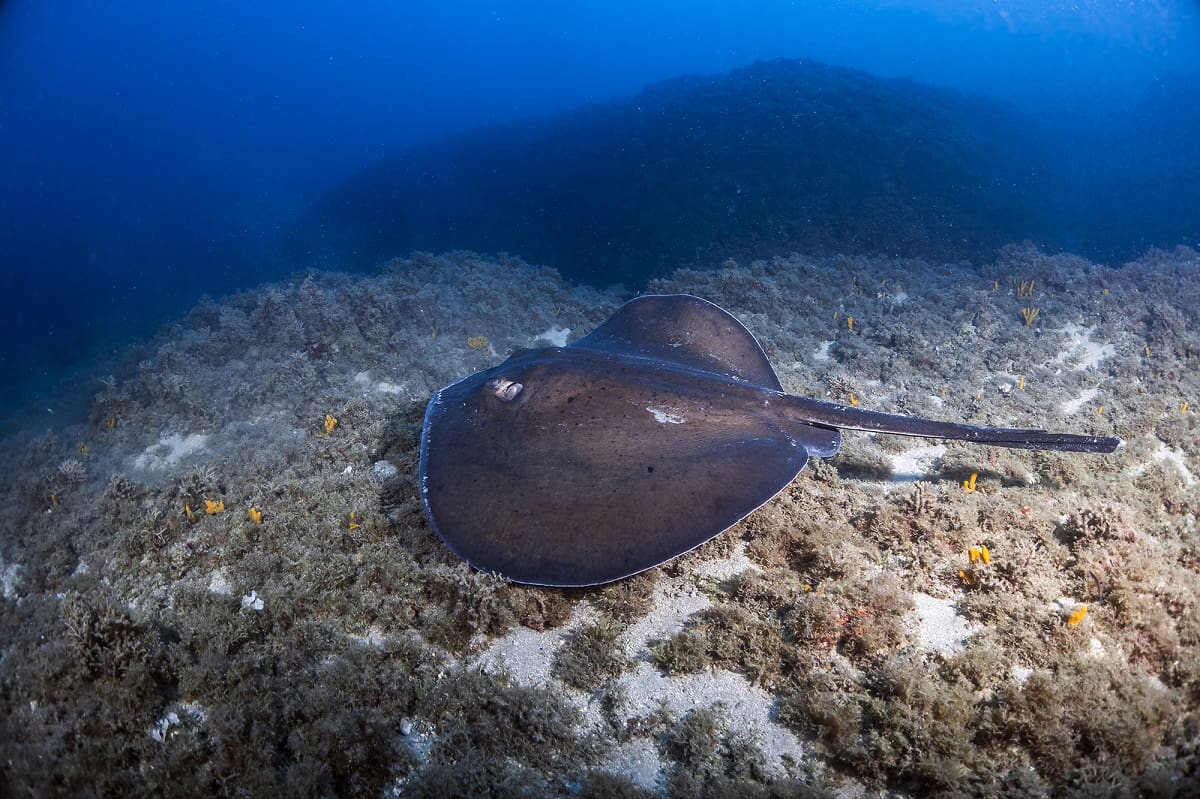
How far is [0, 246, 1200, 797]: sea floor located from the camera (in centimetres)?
263

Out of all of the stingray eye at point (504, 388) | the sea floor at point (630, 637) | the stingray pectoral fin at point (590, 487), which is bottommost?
the sea floor at point (630, 637)

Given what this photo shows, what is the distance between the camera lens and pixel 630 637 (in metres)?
3.31

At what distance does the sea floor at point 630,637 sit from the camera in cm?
263

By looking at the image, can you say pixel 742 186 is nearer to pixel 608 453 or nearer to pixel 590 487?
pixel 608 453

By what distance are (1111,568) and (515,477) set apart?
380 centimetres

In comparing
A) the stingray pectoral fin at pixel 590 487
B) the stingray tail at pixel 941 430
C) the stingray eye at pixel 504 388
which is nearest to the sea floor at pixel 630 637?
the stingray pectoral fin at pixel 590 487

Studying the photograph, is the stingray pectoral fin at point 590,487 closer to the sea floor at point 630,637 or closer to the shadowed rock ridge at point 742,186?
the sea floor at point 630,637

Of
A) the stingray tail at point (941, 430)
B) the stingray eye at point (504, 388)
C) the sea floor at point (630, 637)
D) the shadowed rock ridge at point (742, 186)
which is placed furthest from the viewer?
the shadowed rock ridge at point (742, 186)

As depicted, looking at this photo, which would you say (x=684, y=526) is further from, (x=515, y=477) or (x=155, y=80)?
(x=155, y=80)

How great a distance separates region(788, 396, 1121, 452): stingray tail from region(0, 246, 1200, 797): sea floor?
47cm

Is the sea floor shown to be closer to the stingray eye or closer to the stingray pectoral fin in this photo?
the stingray pectoral fin

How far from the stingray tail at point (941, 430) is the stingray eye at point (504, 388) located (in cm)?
224

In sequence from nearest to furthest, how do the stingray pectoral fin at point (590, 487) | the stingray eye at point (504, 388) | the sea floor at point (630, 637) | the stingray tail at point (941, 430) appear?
1. the sea floor at point (630, 637)
2. the stingray pectoral fin at point (590, 487)
3. the stingray tail at point (941, 430)
4. the stingray eye at point (504, 388)

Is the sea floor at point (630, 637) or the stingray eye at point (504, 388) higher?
the stingray eye at point (504, 388)
